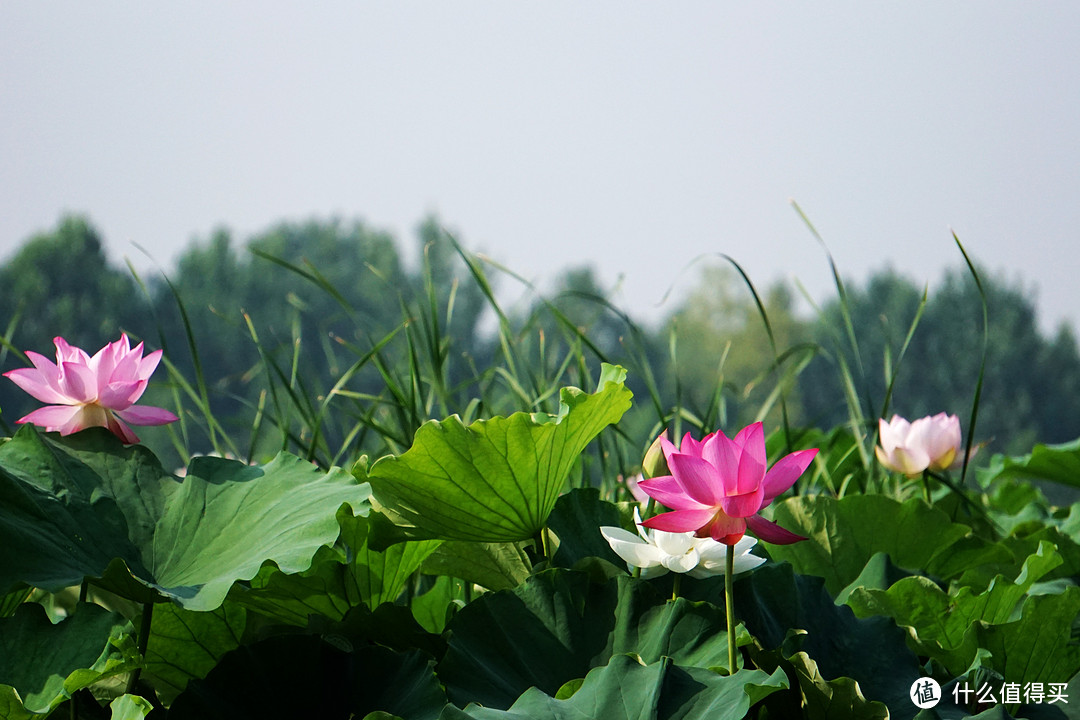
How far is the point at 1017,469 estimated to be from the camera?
1.72m

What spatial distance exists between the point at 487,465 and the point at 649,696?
0.24 meters

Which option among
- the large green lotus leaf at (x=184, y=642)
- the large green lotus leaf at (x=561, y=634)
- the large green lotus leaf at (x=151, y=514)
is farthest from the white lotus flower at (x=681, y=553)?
the large green lotus leaf at (x=184, y=642)

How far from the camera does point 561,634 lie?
2.46 ft

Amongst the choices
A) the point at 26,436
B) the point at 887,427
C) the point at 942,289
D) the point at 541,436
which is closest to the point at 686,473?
the point at 541,436

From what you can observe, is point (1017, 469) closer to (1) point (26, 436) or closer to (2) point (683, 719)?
(2) point (683, 719)

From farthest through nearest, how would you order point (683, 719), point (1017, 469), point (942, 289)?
point (942, 289) → point (1017, 469) → point (683, 719)

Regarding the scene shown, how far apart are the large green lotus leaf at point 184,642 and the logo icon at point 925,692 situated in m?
0.59

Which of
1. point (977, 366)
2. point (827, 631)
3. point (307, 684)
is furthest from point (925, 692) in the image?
point (977, 366)

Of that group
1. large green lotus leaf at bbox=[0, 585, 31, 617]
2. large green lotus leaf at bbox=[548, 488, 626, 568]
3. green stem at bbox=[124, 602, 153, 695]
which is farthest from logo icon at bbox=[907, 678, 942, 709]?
large green lotus leaf at bbox=[0, 585, 31, 617]

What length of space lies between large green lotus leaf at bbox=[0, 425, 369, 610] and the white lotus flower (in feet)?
0.76

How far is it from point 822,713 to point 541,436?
0.31m

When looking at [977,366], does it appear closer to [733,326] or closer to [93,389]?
[733,326]

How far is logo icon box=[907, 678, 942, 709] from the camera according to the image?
2.43 feet

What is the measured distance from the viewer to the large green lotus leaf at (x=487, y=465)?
0.76 m
